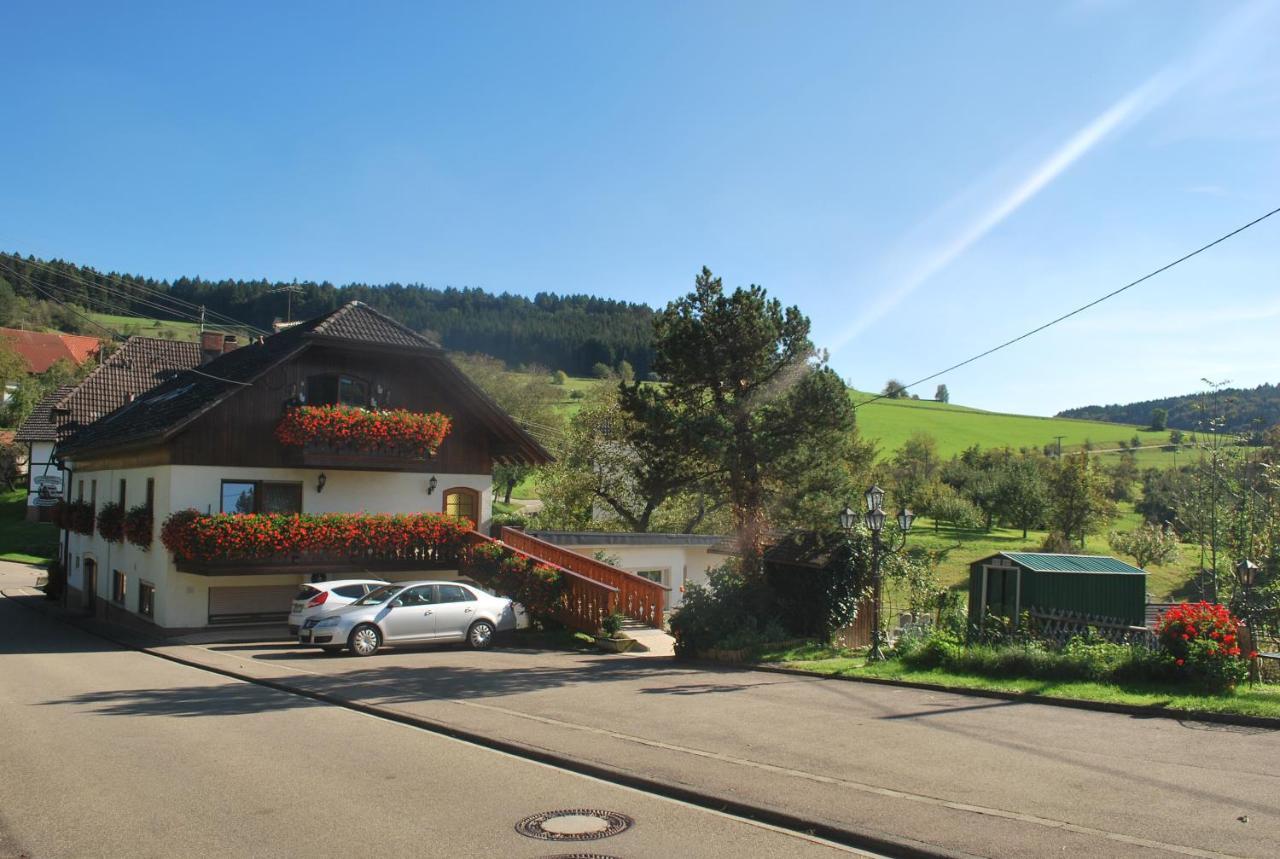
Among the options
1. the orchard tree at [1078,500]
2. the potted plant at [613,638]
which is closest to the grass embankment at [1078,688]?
the potted plant at [613,638]

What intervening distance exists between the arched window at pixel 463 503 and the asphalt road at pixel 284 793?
595 inches

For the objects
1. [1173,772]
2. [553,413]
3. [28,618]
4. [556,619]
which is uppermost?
[553,413]

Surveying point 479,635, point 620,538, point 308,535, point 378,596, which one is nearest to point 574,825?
point 378,596

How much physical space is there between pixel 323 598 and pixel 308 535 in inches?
144

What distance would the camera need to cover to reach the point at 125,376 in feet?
138

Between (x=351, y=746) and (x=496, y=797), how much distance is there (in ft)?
9.65

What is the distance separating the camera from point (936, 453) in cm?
8744

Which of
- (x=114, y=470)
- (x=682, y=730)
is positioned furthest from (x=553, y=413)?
(x=682, y=730)

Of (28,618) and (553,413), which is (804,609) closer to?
(28,618)

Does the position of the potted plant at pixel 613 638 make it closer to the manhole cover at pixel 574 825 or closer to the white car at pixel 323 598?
the white car at pixel 323 598

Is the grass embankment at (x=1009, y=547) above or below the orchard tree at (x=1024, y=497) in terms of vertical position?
below

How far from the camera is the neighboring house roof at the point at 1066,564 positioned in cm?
1972

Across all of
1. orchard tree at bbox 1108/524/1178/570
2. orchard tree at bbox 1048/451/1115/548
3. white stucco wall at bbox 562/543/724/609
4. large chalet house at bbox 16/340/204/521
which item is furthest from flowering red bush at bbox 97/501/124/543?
orchard tree at bbox 1048/451/1115/548

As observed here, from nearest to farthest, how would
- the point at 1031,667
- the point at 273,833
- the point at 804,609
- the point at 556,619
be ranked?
the point at 273,833, the point at 1031,667, the point at 804,609, the point at 556,619
